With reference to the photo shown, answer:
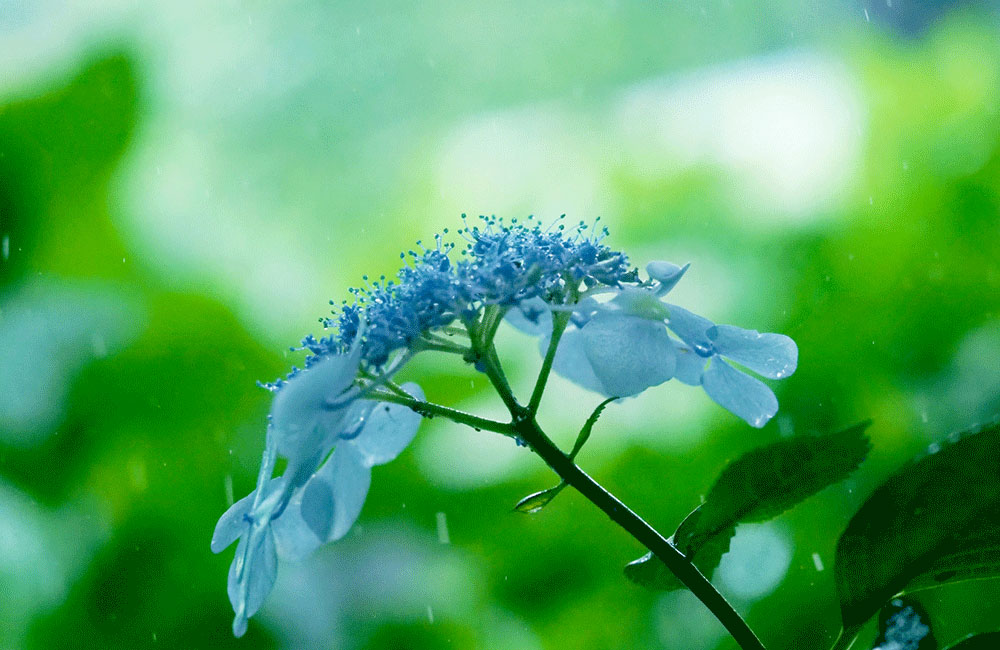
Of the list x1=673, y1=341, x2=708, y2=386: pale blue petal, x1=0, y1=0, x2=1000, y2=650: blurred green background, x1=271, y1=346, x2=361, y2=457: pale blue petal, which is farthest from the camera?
x1=0, y1=0, x2=1000, y2=650: blurred green background

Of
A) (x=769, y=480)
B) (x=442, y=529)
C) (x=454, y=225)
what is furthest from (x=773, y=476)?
(x=454, y=225)

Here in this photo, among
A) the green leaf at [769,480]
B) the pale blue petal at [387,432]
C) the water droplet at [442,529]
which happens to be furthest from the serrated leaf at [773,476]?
the water droplet at [442,529]

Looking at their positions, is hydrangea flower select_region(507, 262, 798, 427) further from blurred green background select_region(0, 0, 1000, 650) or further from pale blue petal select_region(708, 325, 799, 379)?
blurred green background select_region(0, 0, 1000, 650)

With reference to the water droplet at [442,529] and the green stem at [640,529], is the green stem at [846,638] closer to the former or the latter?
the green stem at [640,529]

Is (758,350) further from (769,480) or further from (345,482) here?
(345,482)

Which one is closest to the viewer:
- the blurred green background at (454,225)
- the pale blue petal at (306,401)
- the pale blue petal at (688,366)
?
the pale blue petal at (306,401)

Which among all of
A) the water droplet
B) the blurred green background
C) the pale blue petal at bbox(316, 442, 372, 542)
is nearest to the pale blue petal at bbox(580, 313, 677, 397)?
the pale blue petal at bbox(316, 442, 372, 542)

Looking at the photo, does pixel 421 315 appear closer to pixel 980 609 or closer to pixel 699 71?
pixel 980 609
